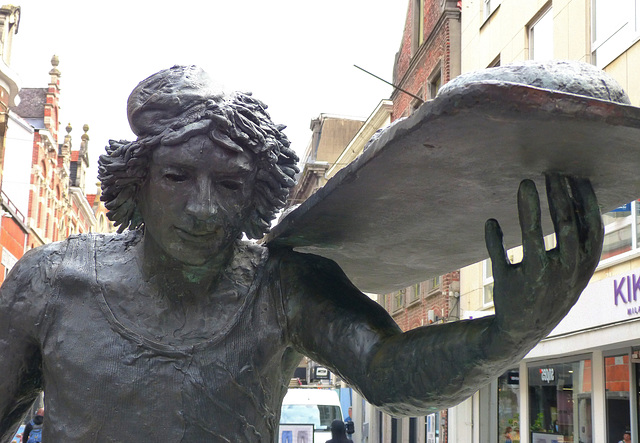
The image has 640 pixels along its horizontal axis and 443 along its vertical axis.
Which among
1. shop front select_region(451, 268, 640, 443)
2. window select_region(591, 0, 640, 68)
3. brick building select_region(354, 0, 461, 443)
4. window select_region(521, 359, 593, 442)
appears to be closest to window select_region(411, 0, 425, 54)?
brick building select_region(354, 0, 461, 443)

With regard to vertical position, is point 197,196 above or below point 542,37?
below

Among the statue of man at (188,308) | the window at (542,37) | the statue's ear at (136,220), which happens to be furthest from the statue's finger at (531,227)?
the window at (542,37)

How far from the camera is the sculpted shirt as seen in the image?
6.56 feet

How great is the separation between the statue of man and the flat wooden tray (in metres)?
0.13

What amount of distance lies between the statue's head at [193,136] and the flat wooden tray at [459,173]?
10 centimetres

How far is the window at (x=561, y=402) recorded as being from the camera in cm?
1444

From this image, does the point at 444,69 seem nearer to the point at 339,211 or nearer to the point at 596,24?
the point at 596,24

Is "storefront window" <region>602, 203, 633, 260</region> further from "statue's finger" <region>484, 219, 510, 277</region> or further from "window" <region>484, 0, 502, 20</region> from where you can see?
"statue's finger" <region>484, 219, 510, 277</region>

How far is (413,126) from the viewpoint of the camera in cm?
142

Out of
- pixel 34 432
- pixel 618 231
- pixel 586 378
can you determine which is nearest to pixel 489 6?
pixel 618 231

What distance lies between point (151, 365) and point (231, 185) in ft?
1.39

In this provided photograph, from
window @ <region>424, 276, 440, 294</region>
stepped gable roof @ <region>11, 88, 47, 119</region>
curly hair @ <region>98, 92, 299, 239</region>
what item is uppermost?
stepped gable roof @ <region>11, 88, 47, 119</region>

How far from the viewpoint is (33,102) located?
Result: 158 feet

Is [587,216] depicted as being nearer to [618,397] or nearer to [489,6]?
[618,397]
